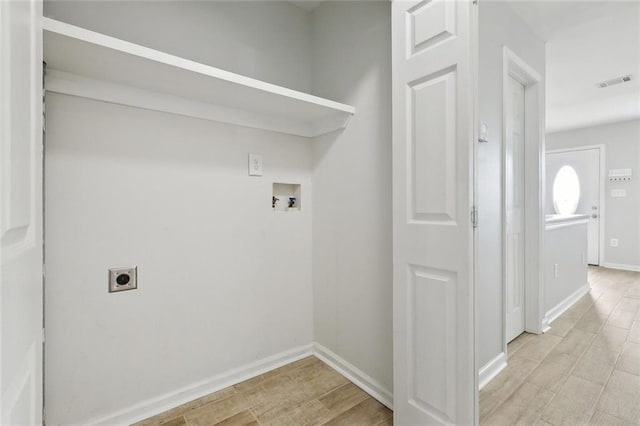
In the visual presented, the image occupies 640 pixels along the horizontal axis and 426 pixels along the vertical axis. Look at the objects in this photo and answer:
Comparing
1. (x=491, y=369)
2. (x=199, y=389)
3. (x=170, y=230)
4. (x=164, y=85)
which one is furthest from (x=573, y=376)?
(x=164, y=85)

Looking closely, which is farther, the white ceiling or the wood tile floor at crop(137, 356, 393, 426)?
the white ceiling

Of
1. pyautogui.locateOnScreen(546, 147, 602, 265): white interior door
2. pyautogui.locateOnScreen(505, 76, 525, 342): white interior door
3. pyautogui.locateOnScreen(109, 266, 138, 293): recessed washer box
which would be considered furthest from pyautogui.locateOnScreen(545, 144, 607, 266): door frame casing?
pyautogui.locateOnScreen(109, 266, 138, 293): recessed washer box

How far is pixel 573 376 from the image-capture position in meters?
1.79

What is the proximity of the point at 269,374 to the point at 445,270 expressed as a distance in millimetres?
1342

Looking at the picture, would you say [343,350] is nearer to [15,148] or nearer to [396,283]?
[396,283]

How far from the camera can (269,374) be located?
72.5 inches

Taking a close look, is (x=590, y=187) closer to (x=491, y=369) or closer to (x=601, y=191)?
(x=601, y=191)

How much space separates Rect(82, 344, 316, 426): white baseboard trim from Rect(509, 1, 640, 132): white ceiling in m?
2.88

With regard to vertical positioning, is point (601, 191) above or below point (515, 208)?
above

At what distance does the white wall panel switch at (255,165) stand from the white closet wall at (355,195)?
1.40ft

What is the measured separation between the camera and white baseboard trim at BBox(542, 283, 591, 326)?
2.62m

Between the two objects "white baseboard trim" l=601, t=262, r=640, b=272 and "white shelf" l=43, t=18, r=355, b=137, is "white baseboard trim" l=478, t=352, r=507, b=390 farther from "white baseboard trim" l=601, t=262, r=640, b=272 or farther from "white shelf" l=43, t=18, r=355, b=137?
"white baseboard trim" l=601, t=262, r=640, b=272

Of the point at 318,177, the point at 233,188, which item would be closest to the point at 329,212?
the point at 318,177

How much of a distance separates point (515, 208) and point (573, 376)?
120 cm
